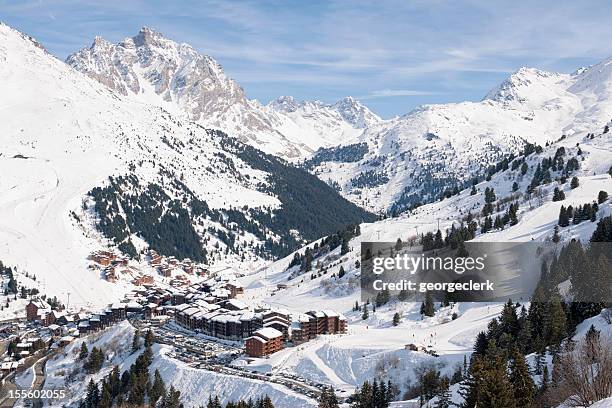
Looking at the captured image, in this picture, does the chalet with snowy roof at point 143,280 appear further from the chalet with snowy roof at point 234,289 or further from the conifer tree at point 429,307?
the conifer tree at point 429,307

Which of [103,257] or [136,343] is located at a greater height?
[103,257]

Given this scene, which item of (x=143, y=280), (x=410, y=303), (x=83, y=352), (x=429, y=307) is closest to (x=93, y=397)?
(x=83, y=352)

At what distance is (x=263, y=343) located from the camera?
88.3 metres

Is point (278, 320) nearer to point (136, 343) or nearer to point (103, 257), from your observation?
point (136, 343)

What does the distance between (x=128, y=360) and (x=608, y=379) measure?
232ft

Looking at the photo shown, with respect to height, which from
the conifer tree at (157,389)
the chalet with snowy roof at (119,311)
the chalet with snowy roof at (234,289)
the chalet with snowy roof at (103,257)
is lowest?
the conifer tree at (157,389)

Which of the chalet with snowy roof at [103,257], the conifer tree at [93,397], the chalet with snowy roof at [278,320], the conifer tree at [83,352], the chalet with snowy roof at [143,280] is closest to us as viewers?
the conifer tree at [93,397]

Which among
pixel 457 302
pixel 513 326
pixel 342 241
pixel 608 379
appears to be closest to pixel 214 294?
pixel 342 241

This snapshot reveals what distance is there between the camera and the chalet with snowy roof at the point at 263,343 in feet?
289

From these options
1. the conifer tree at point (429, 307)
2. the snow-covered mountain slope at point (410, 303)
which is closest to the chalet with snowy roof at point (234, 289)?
the snow-covered mountain slope at point (410, 303)

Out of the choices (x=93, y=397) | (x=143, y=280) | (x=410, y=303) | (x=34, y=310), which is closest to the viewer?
(x=93, y=397)

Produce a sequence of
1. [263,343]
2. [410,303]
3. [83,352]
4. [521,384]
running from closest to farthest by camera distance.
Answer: [521,384] → [263,343] → [83,352] → [410,303]

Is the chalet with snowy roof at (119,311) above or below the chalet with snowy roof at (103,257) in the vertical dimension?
below

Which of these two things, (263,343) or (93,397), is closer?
(93,397)
